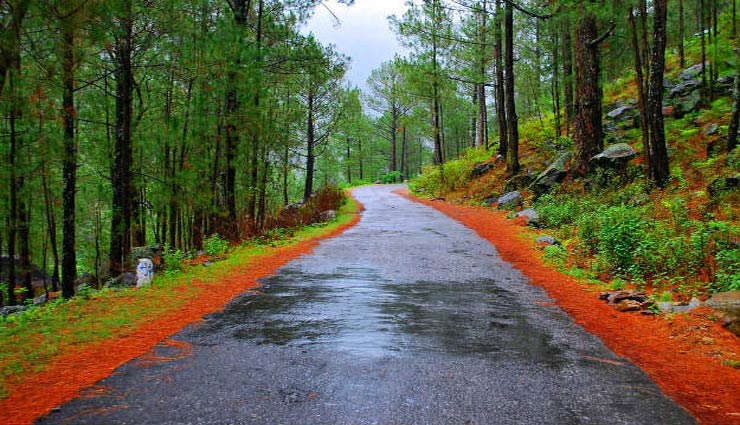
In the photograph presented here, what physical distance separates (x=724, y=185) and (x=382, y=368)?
9306mm

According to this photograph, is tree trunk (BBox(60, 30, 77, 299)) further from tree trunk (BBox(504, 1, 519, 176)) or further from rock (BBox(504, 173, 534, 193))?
tree trunk (BBox(504, 1, 519, 176))

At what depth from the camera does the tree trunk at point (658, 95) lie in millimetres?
11406

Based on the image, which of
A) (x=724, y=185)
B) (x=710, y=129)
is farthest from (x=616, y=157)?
(x=724, y=185)

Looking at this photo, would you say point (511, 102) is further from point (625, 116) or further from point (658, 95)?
point (658, 95)

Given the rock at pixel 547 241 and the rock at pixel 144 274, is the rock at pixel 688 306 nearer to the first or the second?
the rock at pixel 547 241

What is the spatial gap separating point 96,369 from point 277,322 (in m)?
1.87

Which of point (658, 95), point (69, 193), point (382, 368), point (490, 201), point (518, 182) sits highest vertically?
point (658, 95)

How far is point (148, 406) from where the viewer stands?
3.32 m

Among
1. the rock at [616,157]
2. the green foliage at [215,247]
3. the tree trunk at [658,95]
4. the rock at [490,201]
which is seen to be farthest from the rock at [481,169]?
the green foliage at [215,247]

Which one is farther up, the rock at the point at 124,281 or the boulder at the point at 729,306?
the boulder at the point at 729,306

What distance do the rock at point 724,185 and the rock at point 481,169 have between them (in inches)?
525

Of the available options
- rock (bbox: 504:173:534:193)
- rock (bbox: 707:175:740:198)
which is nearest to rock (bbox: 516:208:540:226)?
rock (bbox: 707:175:740:198)

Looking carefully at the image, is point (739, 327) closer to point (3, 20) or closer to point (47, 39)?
point (3, 20)

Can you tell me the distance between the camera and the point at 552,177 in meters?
16.1
